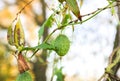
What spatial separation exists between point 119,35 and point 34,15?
697 cm

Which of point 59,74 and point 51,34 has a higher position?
point 51,34

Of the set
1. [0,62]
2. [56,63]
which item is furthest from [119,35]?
[0,62]

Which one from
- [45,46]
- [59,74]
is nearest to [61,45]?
[45,46]

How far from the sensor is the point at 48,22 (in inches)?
31.0

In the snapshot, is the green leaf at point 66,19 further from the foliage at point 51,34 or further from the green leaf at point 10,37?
the green leaf at point 10,37

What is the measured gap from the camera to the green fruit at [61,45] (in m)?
0.68

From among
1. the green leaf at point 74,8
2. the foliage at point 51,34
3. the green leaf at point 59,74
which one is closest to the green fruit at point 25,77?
the foliage at point 51,34

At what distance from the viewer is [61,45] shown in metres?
0.70

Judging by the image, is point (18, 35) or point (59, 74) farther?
point (59, 74)

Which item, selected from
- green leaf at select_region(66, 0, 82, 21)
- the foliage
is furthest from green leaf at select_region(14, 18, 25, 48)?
green leaf at select_region(66, 0, 82, 21)

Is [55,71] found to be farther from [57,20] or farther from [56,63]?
[57,20]

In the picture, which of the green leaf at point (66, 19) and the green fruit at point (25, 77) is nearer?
the green fruit at point (25, 77)

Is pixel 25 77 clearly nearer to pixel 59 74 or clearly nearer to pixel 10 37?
pixel 10 37

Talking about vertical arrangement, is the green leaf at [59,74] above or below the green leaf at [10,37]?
below
